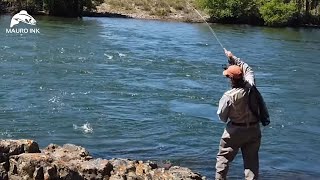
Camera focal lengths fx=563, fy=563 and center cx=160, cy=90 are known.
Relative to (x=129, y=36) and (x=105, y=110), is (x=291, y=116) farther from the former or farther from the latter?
(x=129, y=36)

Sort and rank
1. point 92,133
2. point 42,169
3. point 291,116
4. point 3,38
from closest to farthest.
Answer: point 42,169 → point 92,133 → point 291,116 → point 3,38

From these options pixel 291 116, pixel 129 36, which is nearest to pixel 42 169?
pixel 291 116

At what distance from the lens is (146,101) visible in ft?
65.0

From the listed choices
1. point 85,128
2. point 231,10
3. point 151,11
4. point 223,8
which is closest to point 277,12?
point 231,10

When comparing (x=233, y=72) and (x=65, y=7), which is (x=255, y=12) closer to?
(x=65, y=7)

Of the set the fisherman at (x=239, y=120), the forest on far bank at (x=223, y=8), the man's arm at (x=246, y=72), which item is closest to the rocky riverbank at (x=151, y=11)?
the forest on far bank at (x=223, y=8)

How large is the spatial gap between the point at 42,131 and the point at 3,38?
2056 cm

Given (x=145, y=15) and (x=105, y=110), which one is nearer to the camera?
(x=105, y=110)

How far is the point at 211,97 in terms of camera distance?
21281mm

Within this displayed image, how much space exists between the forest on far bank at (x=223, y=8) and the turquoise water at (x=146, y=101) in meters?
Result: 31.9

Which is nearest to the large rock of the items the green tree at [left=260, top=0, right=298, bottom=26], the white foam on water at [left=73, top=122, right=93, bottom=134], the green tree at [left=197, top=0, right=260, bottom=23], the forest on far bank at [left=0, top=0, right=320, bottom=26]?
the white foam on water at [left=73, top=122, right=93, bottom=134]

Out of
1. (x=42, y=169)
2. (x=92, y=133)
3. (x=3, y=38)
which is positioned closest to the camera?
(x=42, y=169)

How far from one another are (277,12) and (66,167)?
68629 mm

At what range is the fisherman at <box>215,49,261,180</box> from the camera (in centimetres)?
900
